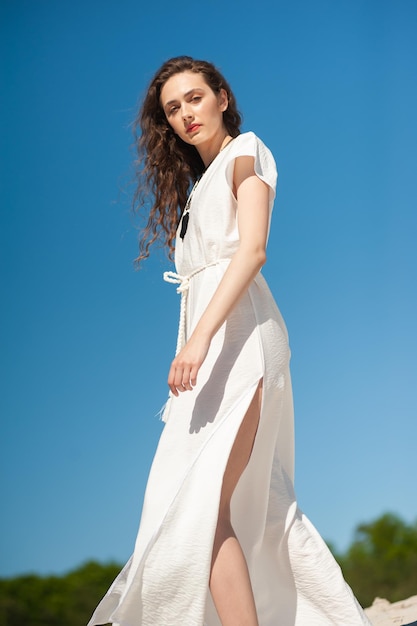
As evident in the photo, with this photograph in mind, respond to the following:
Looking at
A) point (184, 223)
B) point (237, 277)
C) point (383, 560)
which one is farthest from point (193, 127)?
point (383, 560)

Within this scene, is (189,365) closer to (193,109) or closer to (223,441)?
(223,441)

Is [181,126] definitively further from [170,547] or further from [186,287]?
[170,547]

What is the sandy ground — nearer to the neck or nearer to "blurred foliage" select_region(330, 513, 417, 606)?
the neck

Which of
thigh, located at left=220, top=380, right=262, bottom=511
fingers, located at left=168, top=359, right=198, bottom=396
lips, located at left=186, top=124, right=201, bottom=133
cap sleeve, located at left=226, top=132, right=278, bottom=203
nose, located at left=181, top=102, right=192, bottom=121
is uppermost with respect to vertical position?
nose, located at left=181, top=102, right=192, bottom=121

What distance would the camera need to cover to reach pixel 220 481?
80.7 inches

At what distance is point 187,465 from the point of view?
2.13 m

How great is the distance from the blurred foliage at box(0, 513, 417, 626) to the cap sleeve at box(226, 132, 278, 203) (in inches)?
701

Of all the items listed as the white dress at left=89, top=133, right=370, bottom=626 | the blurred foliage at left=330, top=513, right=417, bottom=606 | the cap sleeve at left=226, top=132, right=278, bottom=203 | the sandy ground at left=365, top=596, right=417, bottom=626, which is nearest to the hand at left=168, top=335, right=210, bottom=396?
the white dress at left=89, top=133, right=370, bottom=626

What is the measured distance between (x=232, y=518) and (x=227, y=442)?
12.4 inches

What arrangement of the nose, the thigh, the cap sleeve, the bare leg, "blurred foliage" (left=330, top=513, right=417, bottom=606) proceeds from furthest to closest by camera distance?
"blurred foliage" (left=330, top=513, right=417, bottom=606)
the nose
the cap sleeve
the thigh
the bare leg

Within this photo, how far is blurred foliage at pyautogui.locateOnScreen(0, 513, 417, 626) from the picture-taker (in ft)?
65.8

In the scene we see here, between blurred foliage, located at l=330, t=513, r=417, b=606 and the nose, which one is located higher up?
blurred foliage, located at l=330, t=513, r=417, b=606

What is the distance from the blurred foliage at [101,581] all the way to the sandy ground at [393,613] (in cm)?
1544

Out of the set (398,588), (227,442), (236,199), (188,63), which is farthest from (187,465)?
(398,588)
